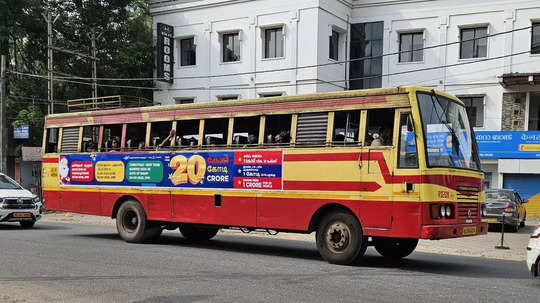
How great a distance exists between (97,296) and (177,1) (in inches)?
1105

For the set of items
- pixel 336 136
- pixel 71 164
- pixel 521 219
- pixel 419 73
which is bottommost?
pixel 521 219

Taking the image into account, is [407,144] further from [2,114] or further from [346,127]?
[2,114]

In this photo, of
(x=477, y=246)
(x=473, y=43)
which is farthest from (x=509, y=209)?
(x=473, y=43)

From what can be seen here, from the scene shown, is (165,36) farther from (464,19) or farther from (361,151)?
(361,151)

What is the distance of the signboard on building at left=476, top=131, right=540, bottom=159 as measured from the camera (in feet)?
90.0

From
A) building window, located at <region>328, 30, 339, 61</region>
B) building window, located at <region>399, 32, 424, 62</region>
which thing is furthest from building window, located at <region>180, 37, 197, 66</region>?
building window, located at <region>399, 32, 424, 62</region>

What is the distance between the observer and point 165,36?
108 feet

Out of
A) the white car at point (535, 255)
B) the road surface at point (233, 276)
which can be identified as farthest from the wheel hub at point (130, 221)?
the white car at point (535, 255)

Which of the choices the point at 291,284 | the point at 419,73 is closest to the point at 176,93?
the point at 419,73

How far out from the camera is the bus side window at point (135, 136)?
46.0 feet

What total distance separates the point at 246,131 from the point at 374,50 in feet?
66.3

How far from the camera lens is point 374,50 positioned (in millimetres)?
30766

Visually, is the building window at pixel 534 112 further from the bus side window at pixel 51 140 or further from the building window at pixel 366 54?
the bus side window at pixel 51 140

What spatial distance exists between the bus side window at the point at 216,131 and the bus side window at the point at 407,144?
4037 millimetres
